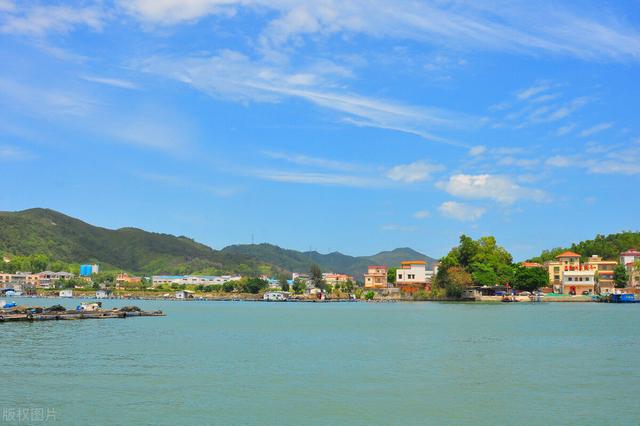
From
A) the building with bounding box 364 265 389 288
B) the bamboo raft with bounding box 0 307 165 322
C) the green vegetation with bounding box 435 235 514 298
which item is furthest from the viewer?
the building with bounding box 364 265 389 288

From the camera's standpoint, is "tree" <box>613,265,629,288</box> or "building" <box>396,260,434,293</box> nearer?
"tree" <box>613,265,629,288</box>

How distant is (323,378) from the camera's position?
22594 mm

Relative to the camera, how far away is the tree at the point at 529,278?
102 meters

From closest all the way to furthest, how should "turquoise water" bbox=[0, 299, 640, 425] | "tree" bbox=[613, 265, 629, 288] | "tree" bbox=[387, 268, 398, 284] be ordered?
"turquoise water" bbox=[0, 299, 640, 425], "tree" bbox=[613, 265, 629, 288], "tree" bbox=[387, 268, 398, 284]

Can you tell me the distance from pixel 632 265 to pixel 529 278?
1873cm

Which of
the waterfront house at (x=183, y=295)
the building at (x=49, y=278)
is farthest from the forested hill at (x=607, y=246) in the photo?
the building at (x=49, y=278)

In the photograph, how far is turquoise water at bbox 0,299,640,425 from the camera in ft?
55.4

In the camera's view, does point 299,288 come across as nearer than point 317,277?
No

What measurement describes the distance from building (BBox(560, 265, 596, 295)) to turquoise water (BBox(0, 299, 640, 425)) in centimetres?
7334

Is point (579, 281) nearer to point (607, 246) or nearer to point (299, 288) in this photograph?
point (607, 246)

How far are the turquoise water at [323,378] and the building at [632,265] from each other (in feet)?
240

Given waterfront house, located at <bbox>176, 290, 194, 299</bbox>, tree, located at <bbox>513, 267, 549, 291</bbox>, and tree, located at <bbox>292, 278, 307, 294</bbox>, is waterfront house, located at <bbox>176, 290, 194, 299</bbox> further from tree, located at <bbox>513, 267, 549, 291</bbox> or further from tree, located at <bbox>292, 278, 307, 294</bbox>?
tree, located at <bbox>513, 267, 549, 291</bbox>

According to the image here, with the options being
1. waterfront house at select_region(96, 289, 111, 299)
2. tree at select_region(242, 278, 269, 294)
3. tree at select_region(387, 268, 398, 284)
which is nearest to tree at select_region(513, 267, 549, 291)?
tree at select_region(387, 268, 398, 284)

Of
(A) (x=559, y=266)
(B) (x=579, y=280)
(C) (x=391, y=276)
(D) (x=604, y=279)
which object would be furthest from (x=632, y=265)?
(C) (x=391, y=276)
